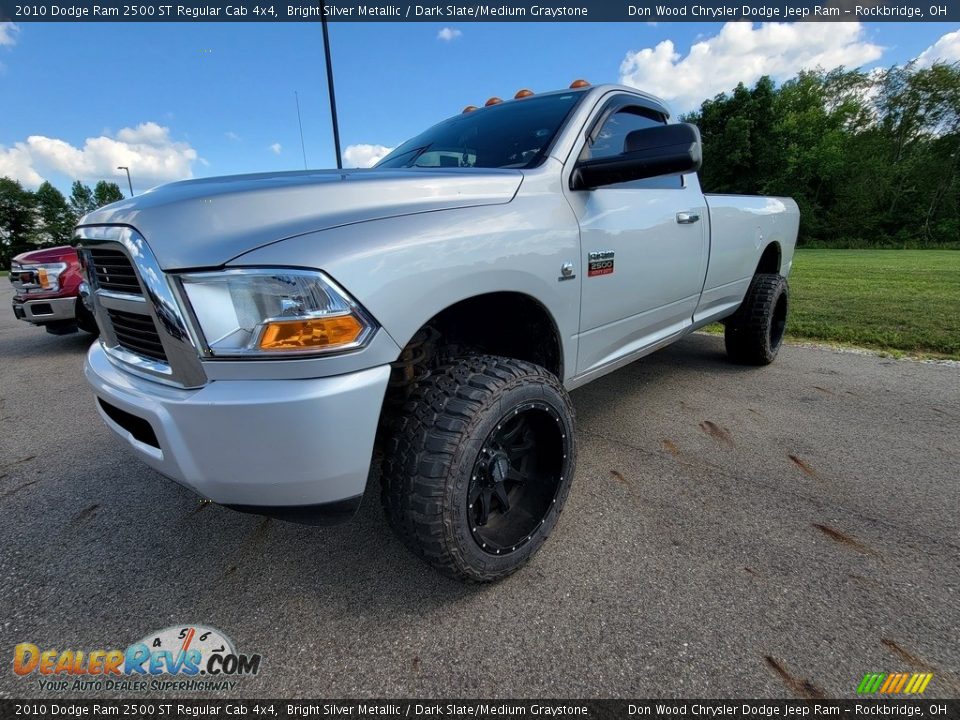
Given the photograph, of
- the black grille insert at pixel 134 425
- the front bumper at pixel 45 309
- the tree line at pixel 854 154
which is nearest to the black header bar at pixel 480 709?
the black grille insert at pixel 134 425

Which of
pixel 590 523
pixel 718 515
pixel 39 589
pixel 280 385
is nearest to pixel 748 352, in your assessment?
pixel 718 515

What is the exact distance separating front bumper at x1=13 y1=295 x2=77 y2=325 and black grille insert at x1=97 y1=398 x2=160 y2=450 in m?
5.09

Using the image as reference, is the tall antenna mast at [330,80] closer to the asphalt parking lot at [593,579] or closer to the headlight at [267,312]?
the asphalt parking lot at [593,579]

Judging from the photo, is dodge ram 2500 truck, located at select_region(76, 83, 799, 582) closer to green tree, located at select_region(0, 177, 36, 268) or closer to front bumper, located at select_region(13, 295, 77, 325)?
front bumper, located at select_region(13, 295, 77, 325)

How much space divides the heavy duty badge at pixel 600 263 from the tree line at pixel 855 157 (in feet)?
121

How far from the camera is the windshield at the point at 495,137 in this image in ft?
7.34

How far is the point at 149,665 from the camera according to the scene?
58.6 inches

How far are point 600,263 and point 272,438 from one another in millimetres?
1457

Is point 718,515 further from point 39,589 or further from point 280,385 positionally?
point 39,589

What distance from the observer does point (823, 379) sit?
3.89 m

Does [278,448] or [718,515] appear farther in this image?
[718,515]

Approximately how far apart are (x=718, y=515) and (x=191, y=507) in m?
2.30

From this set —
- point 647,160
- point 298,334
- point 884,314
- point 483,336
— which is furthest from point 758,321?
point 298,334

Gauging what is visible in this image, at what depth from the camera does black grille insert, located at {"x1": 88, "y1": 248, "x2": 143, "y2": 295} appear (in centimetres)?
148
